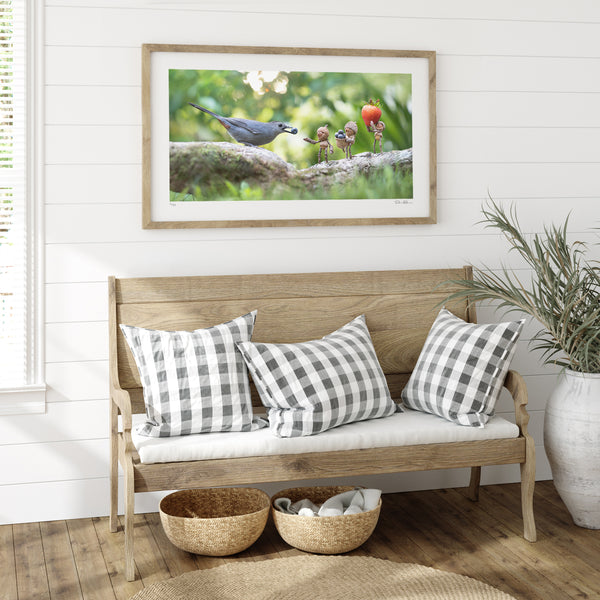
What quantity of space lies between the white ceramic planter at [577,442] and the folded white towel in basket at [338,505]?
2.36 feet

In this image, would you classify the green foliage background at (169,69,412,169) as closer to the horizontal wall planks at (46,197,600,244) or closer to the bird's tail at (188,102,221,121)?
the bird's tail at (188,102,221,121)

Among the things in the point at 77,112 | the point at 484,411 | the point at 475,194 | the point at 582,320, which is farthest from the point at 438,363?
the point at 77,112

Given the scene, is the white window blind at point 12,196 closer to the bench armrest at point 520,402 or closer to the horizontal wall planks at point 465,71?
the horizontal wall planks at point 465,71

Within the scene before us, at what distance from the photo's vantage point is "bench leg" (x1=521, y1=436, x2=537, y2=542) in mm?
2908

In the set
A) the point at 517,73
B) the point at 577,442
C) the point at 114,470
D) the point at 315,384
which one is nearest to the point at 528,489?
the point at 577,442

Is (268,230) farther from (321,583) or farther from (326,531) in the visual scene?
(321,583)

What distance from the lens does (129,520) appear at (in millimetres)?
2604

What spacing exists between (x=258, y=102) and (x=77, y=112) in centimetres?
73

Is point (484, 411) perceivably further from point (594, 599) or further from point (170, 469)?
point (170, 469)

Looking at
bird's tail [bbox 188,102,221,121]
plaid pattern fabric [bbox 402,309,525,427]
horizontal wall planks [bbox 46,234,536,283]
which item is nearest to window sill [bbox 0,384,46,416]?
horizontal wall planks [bbox 46,234,536,283]

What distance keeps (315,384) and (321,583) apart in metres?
0.68

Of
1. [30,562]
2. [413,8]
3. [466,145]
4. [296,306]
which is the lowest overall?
[30,562]

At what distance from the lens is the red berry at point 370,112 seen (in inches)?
132

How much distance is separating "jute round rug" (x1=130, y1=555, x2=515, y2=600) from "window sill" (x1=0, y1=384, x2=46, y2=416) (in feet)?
3.25
